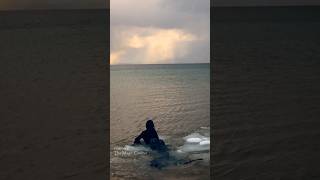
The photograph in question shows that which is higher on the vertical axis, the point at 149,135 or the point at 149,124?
the point at 149,124

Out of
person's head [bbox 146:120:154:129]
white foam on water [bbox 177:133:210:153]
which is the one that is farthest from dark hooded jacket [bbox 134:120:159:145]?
white foam on water [bbox 177:133:210:153]

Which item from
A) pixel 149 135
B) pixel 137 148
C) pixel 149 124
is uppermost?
pixel 149 124

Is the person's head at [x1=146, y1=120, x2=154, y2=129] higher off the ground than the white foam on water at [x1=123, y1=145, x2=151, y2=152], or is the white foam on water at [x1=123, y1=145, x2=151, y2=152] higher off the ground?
the person's head at [x1=146, y1=120, x2=154, y2=129]
